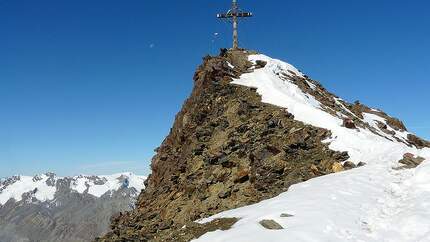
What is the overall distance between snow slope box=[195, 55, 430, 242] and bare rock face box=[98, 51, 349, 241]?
1853mm

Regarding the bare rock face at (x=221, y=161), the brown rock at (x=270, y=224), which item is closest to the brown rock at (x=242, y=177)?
the bare rock face at (x=221, y=161)

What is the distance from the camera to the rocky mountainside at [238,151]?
2741 cm

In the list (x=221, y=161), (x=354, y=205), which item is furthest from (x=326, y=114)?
(x=354, y=205)

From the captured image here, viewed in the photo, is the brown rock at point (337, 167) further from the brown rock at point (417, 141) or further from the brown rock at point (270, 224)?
the brown rock at point (417, 141)

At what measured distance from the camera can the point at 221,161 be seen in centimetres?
3256

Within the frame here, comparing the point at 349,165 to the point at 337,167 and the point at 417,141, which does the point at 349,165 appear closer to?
the point at 337,167

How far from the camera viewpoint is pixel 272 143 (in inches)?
1291

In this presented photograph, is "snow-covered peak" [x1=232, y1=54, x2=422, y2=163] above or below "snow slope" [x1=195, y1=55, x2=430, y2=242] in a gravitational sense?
above

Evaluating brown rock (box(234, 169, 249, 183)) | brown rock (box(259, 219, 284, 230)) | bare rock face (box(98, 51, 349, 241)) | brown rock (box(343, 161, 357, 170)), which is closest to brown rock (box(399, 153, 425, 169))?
brown rock (box(343, 161, 357, 170))

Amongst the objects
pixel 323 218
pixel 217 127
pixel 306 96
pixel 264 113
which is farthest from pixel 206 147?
pixel 323 218

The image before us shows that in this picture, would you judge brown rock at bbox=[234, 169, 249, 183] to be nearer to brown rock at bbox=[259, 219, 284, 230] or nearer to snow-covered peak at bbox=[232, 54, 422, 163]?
snow-covered peak at bbox=[232, 54, 422, 163]

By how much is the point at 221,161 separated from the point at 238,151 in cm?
145

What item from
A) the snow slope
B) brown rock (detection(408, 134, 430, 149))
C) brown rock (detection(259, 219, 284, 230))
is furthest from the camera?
brown rock (detection(408, 134, 430, 149))

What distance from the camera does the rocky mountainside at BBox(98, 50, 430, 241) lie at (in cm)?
2741
